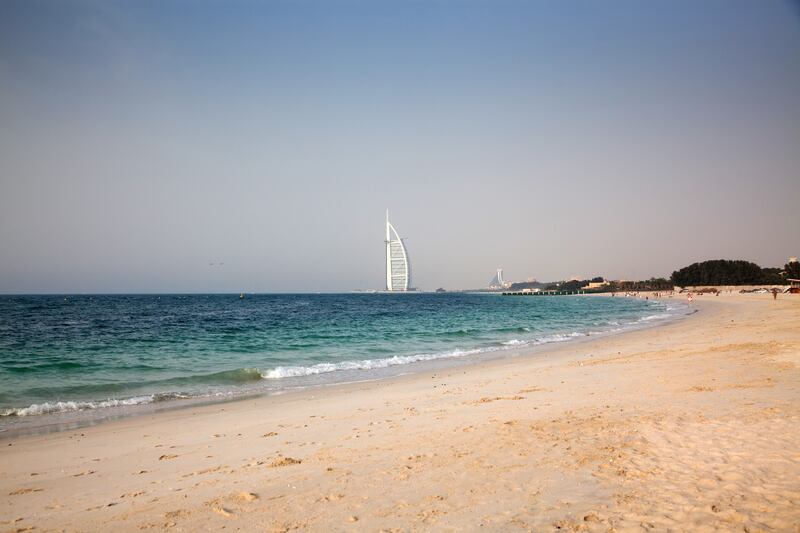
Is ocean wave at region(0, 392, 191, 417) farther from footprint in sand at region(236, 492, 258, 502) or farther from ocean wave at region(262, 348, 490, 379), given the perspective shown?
footprint in sand at region(236, 492, 258, 502)

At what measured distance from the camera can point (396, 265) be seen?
19225 centimetres

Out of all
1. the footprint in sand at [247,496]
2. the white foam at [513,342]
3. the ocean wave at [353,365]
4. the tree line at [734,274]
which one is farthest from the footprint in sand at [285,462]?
the tree line at [734,274]

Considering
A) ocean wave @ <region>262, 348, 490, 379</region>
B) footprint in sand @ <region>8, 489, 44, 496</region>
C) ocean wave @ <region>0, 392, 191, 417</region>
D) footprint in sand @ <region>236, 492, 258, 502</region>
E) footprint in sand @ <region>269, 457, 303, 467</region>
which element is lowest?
ocean wave @ <region>262, 348, 490, 379</region>

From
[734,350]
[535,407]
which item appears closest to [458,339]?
[734,350]

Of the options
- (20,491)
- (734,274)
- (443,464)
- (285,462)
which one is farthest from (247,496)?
(734,274)

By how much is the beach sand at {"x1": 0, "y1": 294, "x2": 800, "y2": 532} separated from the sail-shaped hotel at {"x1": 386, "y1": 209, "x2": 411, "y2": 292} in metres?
177

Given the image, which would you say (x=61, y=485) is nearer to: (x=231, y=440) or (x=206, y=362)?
(x=231, y=440)

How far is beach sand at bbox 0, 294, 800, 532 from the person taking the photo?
166 inches

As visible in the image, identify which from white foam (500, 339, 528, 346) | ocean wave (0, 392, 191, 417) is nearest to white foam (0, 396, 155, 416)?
ocean wave (0, 392, 191, 417)

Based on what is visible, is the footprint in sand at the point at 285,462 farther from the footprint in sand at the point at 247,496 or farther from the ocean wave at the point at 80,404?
the ocean wave at the point at 80,404

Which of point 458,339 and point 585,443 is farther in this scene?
point 458,339

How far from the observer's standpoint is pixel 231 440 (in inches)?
290

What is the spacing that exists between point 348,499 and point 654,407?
230 inches

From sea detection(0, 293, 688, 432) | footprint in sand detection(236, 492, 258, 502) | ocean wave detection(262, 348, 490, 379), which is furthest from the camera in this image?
ocean wave detection(262, 348, 490, 379)
